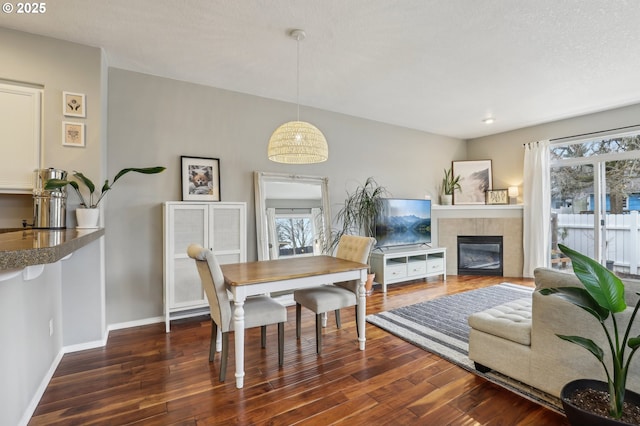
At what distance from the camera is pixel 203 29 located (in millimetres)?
2482

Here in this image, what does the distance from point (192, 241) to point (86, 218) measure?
949 millimetres

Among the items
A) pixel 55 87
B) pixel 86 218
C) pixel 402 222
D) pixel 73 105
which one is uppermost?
pixel 55 87

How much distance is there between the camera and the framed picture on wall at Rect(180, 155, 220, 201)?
11.4 feet

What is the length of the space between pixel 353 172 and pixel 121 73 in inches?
126

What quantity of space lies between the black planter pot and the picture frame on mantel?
A: 15.7ft

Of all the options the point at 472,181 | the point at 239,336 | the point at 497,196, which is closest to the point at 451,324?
the point at 239,336

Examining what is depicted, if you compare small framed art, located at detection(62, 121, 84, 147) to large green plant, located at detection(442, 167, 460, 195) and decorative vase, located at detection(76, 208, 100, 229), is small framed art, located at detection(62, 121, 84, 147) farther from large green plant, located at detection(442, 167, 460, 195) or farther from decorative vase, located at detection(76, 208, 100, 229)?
large green plant, located at detection(442, 167, 460, 195)

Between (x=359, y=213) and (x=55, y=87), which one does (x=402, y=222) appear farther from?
(x=55, y=87)

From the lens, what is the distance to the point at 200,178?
356 centimetres

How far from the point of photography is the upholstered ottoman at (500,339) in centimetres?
200

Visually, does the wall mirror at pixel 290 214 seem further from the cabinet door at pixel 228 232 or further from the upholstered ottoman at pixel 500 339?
the upholstered ottoman at pixel 500 339

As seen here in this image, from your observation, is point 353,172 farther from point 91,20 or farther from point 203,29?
point 91,20

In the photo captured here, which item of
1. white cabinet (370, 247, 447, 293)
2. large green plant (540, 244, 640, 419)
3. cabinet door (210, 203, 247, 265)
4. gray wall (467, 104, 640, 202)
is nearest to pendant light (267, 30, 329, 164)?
cabinet door (210, 203, 247, 265)

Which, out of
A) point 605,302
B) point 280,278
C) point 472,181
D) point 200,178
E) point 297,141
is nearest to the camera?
point 605,302
